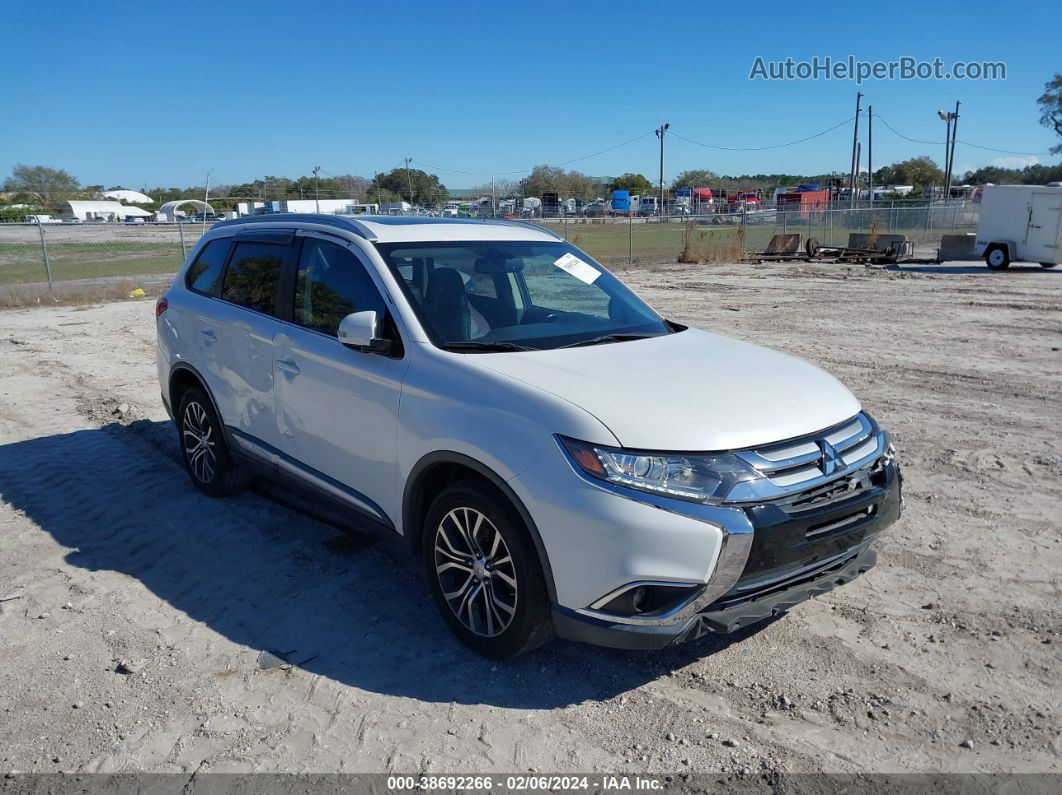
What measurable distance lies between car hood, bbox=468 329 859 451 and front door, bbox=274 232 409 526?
67cm

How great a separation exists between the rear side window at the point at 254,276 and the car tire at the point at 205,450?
837 millimetres

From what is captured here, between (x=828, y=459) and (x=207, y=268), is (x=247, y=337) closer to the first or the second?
(x=207, y=268)

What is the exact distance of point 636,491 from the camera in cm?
301

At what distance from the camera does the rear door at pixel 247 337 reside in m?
4.91

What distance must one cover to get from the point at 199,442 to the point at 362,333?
2641 millimetres

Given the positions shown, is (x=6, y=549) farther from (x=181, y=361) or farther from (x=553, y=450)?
(x=553, y=450)

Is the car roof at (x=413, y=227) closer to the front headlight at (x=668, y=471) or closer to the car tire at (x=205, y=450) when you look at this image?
the car tire at (x=205, y=450)

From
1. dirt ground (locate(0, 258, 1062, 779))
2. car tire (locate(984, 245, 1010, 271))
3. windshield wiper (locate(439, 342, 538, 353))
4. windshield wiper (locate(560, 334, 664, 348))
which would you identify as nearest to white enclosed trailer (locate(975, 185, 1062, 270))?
car tire (locate(984, 245, 1010, 271))

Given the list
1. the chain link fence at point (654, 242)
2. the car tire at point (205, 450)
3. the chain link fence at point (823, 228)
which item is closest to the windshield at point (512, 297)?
Result: the car tire at point (205, 450)

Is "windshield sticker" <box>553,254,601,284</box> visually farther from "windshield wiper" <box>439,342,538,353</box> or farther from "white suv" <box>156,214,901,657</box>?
"windshield wiper" <box>439,342,538,353</box>

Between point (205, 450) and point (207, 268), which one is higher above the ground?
point (207, 268)

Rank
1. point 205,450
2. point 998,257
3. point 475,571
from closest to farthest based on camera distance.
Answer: point 475,571
point 205,450
point 998,257

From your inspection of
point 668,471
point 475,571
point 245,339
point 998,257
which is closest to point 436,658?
point 475,571

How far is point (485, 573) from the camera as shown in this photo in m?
3.52
